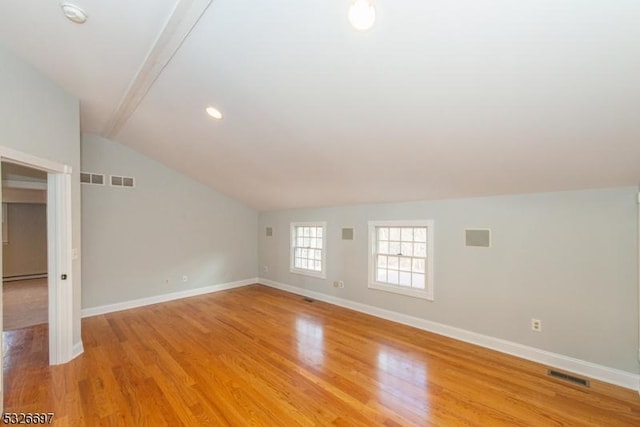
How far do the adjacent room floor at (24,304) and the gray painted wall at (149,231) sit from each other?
0.81 m

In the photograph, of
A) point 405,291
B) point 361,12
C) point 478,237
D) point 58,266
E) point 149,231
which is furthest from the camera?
point 149,231

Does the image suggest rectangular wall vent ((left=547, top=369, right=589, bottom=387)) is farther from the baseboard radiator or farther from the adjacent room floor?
the baseboard radiator

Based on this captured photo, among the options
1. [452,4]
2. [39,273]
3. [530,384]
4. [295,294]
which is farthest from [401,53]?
[39,273]

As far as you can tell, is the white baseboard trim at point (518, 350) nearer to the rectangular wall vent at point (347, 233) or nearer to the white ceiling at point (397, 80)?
the rectangular wall vent at point (347, 233)

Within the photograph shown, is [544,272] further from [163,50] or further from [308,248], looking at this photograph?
[163,50]

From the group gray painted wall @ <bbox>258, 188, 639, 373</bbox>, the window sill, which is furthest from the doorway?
gray painted wall @ <bbox>258, 188, 639, 373</bbox>

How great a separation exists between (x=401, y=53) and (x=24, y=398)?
3.98 metres

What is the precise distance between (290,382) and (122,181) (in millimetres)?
4370

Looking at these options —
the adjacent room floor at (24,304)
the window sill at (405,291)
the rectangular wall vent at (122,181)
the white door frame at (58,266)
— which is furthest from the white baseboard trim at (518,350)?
the adjacent room floor at (24,304)

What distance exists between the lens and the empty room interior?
1.81 meters

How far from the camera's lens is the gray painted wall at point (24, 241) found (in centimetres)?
731

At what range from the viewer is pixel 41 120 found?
273cm

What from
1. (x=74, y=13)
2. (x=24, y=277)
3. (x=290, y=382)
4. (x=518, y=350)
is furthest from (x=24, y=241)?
(x=518, y=350)

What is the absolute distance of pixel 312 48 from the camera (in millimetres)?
1970
